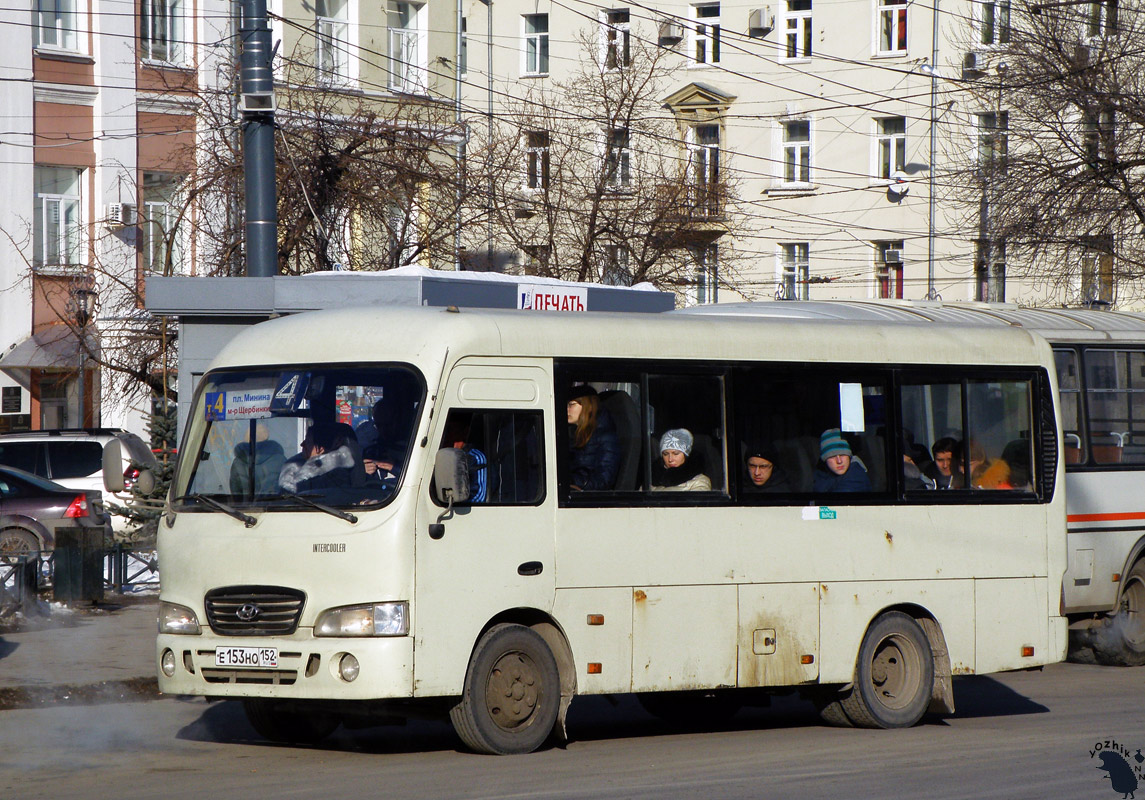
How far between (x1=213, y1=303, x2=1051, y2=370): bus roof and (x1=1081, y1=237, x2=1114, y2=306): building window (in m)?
19.5

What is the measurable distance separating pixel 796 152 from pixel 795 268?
3.23 meters

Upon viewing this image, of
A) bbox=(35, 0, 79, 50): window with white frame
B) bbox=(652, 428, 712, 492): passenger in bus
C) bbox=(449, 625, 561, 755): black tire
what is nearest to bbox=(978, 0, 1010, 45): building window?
bbox=(35, 0, 79, 50): window with white frame

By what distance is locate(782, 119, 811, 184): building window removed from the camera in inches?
1834

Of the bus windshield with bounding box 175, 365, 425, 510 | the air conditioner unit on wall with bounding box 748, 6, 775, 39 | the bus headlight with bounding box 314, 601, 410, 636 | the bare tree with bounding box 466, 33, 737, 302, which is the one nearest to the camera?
the bus headlight with bounding box 314, 601, 410, 636

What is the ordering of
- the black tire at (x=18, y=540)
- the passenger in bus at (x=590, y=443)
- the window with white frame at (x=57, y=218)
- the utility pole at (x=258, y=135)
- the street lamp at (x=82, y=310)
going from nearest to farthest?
the passenger in bus at (x=590, y=443)
the utility pole at (x=258, y=135)
the black tire at (x=18, y=540)
the street lamp at (x=82, y=310)
the window with white frame at (x=57, y=218)

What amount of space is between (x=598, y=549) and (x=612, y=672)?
722mm

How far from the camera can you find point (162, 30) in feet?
105

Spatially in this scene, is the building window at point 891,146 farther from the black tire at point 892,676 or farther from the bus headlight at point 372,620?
the bus headlight at point 372,620

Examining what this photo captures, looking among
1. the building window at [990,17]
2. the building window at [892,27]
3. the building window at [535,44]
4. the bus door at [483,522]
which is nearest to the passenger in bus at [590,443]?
the bus door at [483,522]

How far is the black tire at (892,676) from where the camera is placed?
10.9m

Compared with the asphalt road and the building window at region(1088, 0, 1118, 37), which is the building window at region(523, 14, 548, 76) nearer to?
the building window at region(1088, 0, 1118, 37)

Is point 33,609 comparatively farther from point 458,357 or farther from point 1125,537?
point 1125,537

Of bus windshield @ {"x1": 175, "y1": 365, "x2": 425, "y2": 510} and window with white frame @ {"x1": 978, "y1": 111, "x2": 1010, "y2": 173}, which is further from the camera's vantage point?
window with white frame @ {"x1": 978, "y1": 111, "x2": 1010, "y2": 173}

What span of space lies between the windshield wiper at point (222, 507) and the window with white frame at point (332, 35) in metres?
23.4
